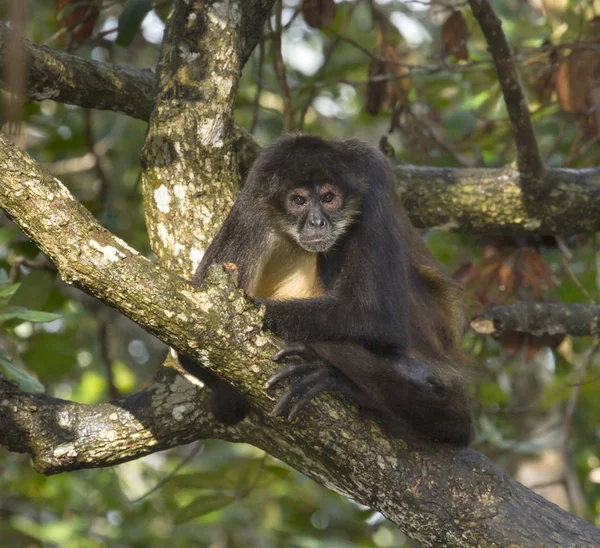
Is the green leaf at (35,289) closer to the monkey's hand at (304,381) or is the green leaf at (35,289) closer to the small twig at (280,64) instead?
the small twig at (280,64)

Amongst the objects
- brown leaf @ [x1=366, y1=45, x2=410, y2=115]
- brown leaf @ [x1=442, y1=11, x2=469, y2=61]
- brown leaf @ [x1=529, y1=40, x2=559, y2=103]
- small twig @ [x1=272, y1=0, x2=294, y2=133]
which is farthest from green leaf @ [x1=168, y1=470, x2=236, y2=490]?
brown leaf @ [x1=529, y1=40, x2=559, y2=103]

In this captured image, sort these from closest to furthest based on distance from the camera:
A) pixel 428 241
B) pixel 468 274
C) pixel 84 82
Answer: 1. pixel 84 82
2. pixel 468 274
3. pixel 428 241

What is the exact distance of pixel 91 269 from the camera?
306 cm

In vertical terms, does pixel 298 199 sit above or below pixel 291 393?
above

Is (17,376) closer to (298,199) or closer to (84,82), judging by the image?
(298,199)

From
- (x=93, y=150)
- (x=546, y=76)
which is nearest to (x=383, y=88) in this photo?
(x=546, y=76)

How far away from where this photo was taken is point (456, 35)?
6223mm

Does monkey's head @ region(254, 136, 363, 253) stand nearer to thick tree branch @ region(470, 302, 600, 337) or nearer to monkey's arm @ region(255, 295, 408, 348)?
monkey's arm @ region(255, 295, 408, 348)

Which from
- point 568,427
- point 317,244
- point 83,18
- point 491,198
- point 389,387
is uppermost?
point 83,18

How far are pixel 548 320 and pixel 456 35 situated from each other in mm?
2444

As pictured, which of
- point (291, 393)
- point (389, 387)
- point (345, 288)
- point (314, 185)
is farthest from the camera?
point (314, 185)

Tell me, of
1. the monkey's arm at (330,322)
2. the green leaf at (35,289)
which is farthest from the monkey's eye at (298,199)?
the green leaf at (35,289)

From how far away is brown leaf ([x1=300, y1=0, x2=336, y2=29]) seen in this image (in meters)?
6.10

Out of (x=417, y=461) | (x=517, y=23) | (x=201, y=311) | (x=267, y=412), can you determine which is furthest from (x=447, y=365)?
(x=517, y=23)
